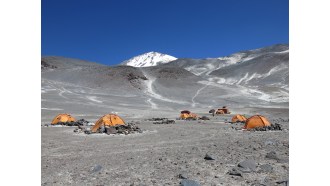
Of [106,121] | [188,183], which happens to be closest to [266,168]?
[188,183]

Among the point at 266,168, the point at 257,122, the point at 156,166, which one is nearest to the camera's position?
the point at 266,168

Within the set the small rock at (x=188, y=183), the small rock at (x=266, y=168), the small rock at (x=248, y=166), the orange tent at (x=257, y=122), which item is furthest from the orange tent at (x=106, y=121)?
the small rock at (x=188, y=183)

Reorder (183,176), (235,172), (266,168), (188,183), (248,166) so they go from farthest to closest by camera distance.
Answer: (248,166)
(266,168)
(235,172)
(183,176)
(188,183)

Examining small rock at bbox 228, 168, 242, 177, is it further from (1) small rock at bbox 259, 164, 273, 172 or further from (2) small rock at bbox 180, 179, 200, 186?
(2) small rock at bbox 180, 179, 200, 186

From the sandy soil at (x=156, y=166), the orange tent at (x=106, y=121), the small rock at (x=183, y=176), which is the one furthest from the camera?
the orange tent at (x=106, y=121)

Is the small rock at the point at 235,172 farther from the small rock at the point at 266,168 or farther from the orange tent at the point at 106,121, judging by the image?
the orange tent at the point at 106,121

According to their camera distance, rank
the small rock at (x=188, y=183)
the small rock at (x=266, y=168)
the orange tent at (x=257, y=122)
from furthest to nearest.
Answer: the orange tent at (x=257, y=122)
the small rock at (x=266, y=168)
the small rock at (x=188, y=183)

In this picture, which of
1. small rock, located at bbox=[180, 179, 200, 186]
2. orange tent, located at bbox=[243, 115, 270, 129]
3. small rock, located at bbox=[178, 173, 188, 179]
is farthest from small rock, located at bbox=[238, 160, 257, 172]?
orange tent, located at bbox=[243, 115, 270, 129]

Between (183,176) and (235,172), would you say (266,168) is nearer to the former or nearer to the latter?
(235,172)

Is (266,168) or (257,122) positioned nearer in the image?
(266,168)

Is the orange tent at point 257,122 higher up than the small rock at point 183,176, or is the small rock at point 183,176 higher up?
the orange tent at point 257,122

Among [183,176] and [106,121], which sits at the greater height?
[106,121]

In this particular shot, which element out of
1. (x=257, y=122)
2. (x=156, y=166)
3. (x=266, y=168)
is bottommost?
(x=156, y=166)
